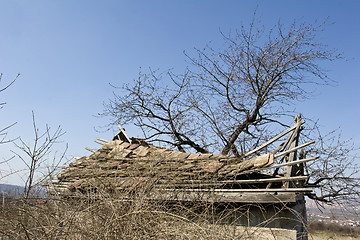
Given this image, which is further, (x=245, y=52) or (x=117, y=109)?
(x=117, y=109)

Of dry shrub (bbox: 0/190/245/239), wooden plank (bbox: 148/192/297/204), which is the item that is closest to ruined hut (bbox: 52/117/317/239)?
wooden plank (bbox: 148/192/297/204)

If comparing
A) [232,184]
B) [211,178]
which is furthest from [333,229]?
[211,178]

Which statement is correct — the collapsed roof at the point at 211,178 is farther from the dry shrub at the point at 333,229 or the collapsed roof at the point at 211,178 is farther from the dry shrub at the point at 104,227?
the dry shrub at the point at 104,227

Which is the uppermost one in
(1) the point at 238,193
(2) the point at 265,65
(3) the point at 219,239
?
(2) the point at 265,65

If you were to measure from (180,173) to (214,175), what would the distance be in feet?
2.72

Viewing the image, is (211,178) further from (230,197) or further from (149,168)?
(149,168)

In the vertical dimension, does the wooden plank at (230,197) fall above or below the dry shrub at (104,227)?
above

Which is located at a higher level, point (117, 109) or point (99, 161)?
point (117, 109)

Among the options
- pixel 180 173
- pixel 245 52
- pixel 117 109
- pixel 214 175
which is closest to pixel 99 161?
pixel 180 173

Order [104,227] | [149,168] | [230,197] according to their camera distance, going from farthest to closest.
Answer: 1. [149,168]
2. [230,197]
3. [104,227]

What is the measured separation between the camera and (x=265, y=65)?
12.4 m

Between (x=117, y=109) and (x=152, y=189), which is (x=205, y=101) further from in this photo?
(x=152, y=189)

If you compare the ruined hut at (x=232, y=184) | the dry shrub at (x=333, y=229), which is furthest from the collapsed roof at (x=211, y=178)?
the dry shrub at (x=333, y=229)

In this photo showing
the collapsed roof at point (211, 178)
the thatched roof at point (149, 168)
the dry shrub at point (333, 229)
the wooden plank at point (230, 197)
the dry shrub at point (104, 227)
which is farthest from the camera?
the thatched roof at point (149, 168)
